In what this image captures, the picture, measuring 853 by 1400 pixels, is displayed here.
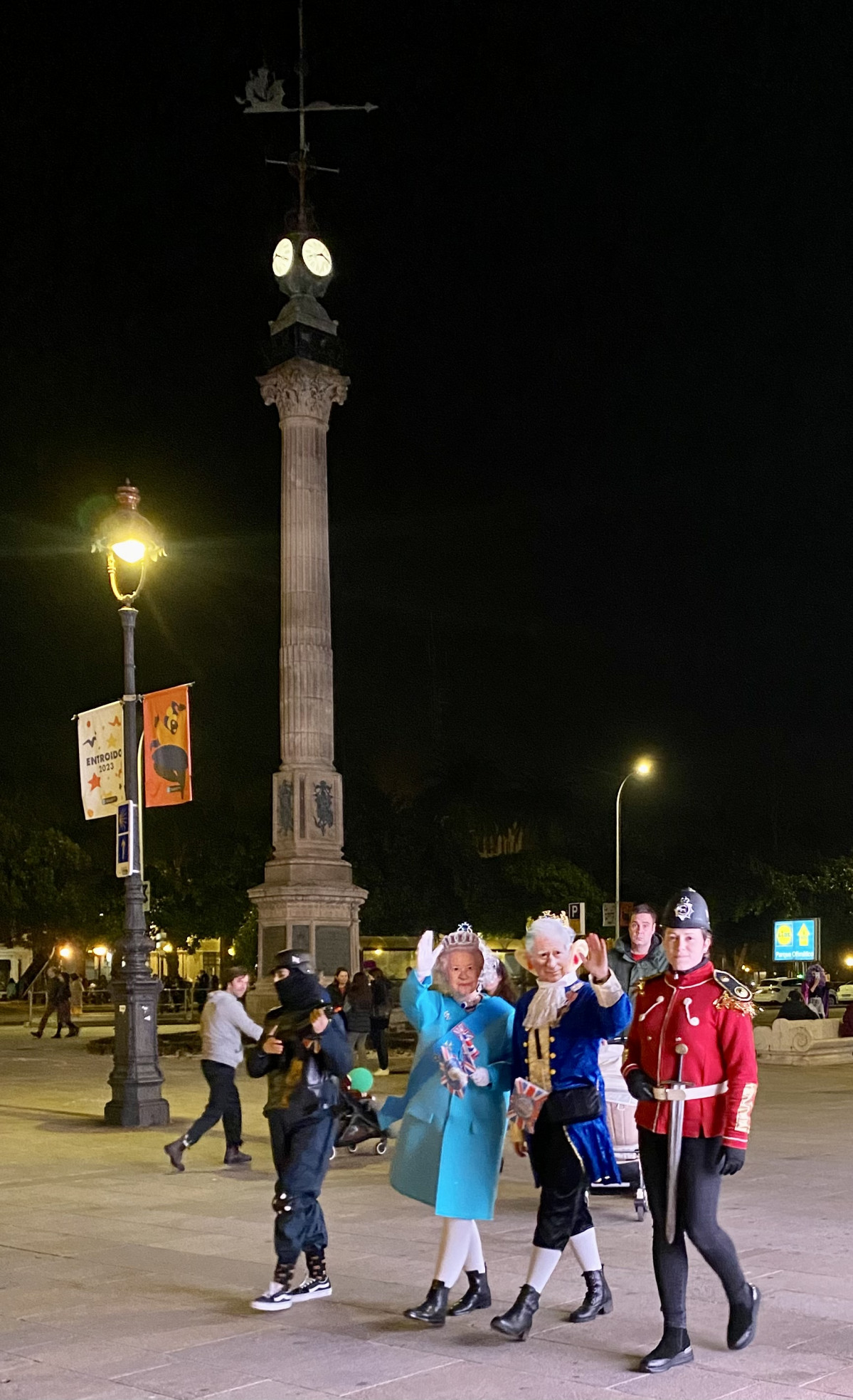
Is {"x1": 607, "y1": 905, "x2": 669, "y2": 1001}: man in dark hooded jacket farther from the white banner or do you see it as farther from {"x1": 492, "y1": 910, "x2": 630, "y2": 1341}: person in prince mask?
the white banner

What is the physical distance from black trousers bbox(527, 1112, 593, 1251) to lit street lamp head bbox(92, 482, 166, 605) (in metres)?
11.0

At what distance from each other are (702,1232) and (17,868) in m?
43.9

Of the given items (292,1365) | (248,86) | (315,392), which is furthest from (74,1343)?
(248,86)

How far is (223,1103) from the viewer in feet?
43.4

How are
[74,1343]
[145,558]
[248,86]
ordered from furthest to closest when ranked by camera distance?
[248,86] < [145,558] < [74,1343]

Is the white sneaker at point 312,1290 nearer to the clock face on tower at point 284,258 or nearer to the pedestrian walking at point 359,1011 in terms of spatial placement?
the pedestrian walking at point 359,1011

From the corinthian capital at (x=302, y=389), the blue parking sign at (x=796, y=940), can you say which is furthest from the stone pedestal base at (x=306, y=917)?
the blue parking sign at (x=796, y=940)

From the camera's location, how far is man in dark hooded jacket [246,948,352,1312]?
25.0 feet

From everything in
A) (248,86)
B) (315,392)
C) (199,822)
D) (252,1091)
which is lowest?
(252,1091)

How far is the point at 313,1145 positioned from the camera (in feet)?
25.6

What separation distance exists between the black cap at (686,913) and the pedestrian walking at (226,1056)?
7.03 meters

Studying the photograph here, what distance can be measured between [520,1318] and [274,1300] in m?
1.38

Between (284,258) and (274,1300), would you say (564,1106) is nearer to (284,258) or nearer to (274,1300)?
(274,1300)

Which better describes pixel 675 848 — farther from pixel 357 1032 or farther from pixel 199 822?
pixel 357 1032
